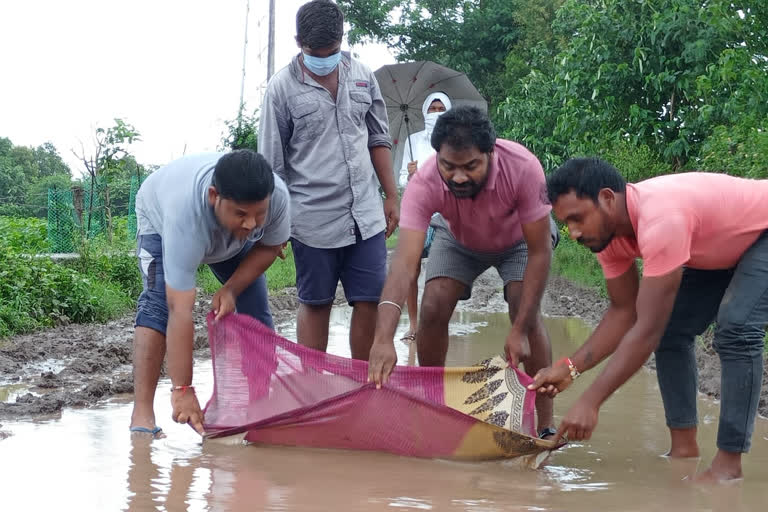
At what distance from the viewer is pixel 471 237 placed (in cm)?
418

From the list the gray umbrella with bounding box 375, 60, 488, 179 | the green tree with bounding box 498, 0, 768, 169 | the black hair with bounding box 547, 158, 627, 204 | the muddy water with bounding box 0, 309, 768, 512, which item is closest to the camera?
the muddy water with bounding box 0, 309, 768, 512

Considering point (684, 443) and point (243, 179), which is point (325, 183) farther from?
A: point (684, 443)

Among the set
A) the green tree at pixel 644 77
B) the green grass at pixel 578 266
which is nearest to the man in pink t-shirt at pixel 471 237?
the green tree at pixel 644 77

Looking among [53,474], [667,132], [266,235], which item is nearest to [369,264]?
[266,235]

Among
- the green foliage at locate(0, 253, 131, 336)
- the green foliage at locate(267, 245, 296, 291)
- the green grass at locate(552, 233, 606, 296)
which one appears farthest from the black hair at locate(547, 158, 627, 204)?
the green foliage at locate(267, 245, 296, 291)

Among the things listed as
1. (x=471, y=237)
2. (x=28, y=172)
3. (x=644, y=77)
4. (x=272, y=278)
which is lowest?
(x=272, y=278)

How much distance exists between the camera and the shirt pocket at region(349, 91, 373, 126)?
464 centimetres

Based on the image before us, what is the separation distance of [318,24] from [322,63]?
0.63 feet

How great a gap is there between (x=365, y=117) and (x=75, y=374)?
95.6 inches

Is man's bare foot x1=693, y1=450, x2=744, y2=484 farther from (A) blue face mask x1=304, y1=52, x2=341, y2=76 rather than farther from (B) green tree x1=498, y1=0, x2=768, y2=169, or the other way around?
(B) green tree x1=498, y1=0, x2=768, y2=169

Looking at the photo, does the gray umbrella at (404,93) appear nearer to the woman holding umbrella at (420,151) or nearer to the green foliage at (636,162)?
the woman holding umbrella at (420,151)

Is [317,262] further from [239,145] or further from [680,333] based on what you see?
[239,145]

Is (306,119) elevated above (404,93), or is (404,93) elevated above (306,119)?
(404,93)

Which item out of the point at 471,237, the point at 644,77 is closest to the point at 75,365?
the point at 471,237
